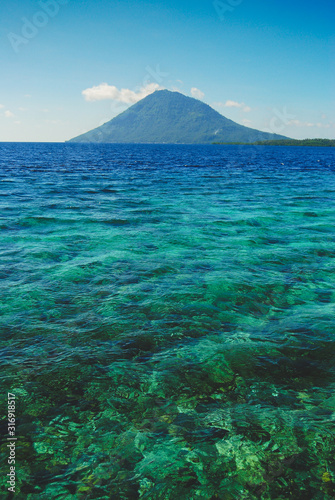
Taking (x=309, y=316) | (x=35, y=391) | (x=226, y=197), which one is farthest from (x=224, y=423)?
(x=226, y=197)

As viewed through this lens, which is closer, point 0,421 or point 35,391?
point 0,421

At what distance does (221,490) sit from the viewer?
396cm

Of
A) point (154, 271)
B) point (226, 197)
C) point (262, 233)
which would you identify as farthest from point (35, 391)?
point (226, 197)

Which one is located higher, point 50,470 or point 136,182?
point 136,182

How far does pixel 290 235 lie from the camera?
16344mm

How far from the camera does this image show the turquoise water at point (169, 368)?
4.17m

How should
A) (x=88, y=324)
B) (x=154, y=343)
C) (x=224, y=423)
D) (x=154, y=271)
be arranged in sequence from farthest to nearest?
(x=154, y=271) < (x=88, y=324) < (x=154, y=343) < (x=224, y=423)

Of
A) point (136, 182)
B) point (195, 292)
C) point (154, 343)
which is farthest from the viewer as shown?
point (136, 182)

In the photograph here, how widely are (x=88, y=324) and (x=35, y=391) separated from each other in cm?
223

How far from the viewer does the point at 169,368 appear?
614cm

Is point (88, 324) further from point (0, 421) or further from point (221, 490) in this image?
point (221, 490)

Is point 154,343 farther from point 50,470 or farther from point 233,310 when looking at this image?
point 50,470

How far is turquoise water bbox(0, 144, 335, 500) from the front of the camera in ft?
13.7

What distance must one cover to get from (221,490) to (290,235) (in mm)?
14095
